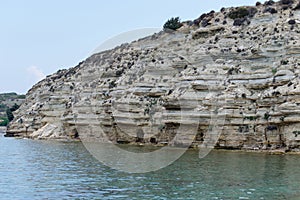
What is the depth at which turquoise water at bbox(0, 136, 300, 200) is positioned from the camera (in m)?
19.5

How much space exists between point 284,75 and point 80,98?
86.4 feet

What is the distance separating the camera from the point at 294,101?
1449 inches

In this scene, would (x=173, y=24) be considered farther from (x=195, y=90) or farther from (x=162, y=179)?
(x=162, y=179)

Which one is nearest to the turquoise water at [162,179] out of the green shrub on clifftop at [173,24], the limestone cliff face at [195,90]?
the limestone cliff face at [195,90]

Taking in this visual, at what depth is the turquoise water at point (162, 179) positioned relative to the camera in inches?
769

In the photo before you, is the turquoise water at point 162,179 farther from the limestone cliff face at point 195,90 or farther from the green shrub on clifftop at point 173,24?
the green shrub on clifftop at point 173,24

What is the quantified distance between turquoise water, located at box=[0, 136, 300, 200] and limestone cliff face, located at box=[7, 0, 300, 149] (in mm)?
6129

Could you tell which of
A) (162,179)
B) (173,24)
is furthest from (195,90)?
(173,24)

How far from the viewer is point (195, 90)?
143 feet

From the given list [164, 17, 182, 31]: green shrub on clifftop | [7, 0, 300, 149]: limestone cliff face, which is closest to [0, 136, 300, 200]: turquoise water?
[7, 0, 300, 149]: limestone cliff face

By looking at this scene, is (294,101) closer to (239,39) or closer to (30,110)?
(239,39)

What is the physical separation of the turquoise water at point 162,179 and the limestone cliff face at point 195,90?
6.13 metres

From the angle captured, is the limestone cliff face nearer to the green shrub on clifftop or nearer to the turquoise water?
the green shrub on clifftop

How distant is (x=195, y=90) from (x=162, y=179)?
20812 millimetres
